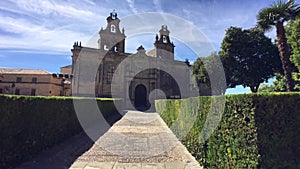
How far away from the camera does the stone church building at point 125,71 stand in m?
28.8

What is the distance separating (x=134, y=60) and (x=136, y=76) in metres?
2.89

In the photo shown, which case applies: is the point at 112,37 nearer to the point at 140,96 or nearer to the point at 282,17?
the point at 140,96

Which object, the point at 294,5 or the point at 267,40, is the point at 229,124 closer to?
the point at 294,5

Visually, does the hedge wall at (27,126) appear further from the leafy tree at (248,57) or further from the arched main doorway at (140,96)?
the arched main doorway at (140,96)

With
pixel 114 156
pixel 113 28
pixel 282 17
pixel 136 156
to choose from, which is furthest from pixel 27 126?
pixel 113 28

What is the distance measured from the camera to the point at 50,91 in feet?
96.1

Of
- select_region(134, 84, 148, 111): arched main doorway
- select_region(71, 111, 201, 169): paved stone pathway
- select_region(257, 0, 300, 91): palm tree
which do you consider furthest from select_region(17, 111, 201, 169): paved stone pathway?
select_region(134, 84, 148, 111): arched main doorway

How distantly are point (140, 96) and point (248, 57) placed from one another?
18423mm

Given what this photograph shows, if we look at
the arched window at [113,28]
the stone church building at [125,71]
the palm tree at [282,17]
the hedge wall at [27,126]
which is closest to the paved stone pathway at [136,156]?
the hedge wall at [27,126]

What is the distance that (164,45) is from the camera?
37.2m

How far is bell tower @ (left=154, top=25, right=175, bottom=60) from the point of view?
3666 cm

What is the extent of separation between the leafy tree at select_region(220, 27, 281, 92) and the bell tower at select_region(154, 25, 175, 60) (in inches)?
553

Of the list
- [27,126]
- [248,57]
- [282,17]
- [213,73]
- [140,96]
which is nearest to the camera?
[27,126]

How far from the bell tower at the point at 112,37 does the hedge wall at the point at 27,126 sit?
2735cm
